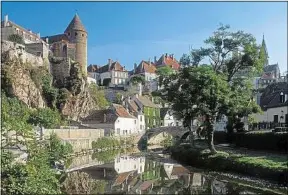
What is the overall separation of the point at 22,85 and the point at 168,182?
3009 centimetres

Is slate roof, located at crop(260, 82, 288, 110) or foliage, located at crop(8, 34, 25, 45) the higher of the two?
foliage, located at crop(8, 34, 25, 45)

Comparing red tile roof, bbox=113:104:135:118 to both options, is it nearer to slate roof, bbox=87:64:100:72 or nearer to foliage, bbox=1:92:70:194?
slate roof, bbox=87:64:100:72

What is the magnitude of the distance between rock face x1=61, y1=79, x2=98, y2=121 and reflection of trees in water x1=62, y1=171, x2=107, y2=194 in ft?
99.3

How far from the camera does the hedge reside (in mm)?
24203

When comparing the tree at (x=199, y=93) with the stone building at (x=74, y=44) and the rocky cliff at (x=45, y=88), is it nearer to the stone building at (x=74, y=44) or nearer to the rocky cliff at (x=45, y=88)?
the rocky cliff at (x=45, y=88)

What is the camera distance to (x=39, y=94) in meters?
48.8

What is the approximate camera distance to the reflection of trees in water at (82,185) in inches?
717

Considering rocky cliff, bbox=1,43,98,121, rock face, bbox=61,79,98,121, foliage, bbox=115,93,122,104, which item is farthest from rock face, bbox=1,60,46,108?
foliage, bbox=115,93,122,104

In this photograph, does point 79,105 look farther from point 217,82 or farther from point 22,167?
point 22,167

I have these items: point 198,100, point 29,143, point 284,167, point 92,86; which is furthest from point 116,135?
point 29,143

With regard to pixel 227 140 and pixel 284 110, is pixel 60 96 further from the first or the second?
pixel 284 110

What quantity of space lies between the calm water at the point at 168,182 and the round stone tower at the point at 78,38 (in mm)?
39163

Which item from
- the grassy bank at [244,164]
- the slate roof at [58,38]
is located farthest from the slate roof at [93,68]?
the grassy bank at [244,164]

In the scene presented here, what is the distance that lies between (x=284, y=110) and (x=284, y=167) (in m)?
17.1
